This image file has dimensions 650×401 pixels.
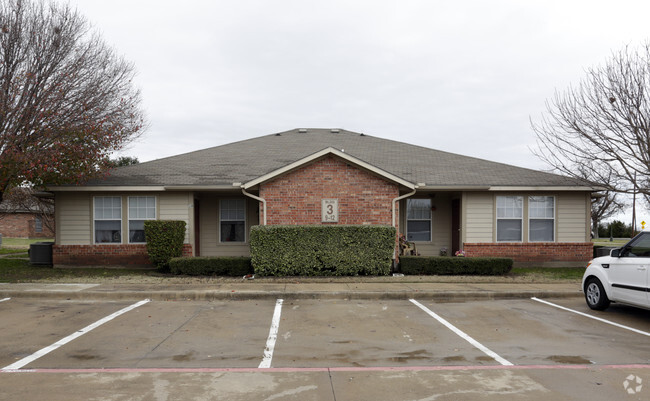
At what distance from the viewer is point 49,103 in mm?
12953

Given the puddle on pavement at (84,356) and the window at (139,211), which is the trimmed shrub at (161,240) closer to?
the window at (139,211)

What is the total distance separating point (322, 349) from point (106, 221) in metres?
11.9

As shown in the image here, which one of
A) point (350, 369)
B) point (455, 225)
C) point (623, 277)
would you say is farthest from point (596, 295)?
point (455, 225)

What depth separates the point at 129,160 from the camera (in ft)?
125

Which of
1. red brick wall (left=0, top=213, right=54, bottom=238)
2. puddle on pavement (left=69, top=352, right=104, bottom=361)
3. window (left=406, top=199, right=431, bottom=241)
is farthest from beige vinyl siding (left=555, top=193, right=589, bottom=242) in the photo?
red brick wall (left=0, top=213, right=54, bottom=238)

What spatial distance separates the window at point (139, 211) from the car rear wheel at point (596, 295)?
42.0ft

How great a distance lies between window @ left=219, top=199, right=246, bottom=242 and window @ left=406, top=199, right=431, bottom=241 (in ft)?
19.8

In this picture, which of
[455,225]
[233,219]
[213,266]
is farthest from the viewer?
[233,219]

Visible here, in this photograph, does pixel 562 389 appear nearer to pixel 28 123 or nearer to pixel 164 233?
pixel 164 233

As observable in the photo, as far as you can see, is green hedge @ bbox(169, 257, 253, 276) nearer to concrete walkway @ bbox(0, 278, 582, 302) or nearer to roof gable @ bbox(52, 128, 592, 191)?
concrete walkway @ bbox(0, 278, 582, 302)

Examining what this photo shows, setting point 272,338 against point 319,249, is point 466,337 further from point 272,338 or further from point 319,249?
point 319,249

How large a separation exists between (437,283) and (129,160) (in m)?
32.5

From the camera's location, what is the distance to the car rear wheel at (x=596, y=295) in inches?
357

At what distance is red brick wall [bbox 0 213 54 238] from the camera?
4184cm
